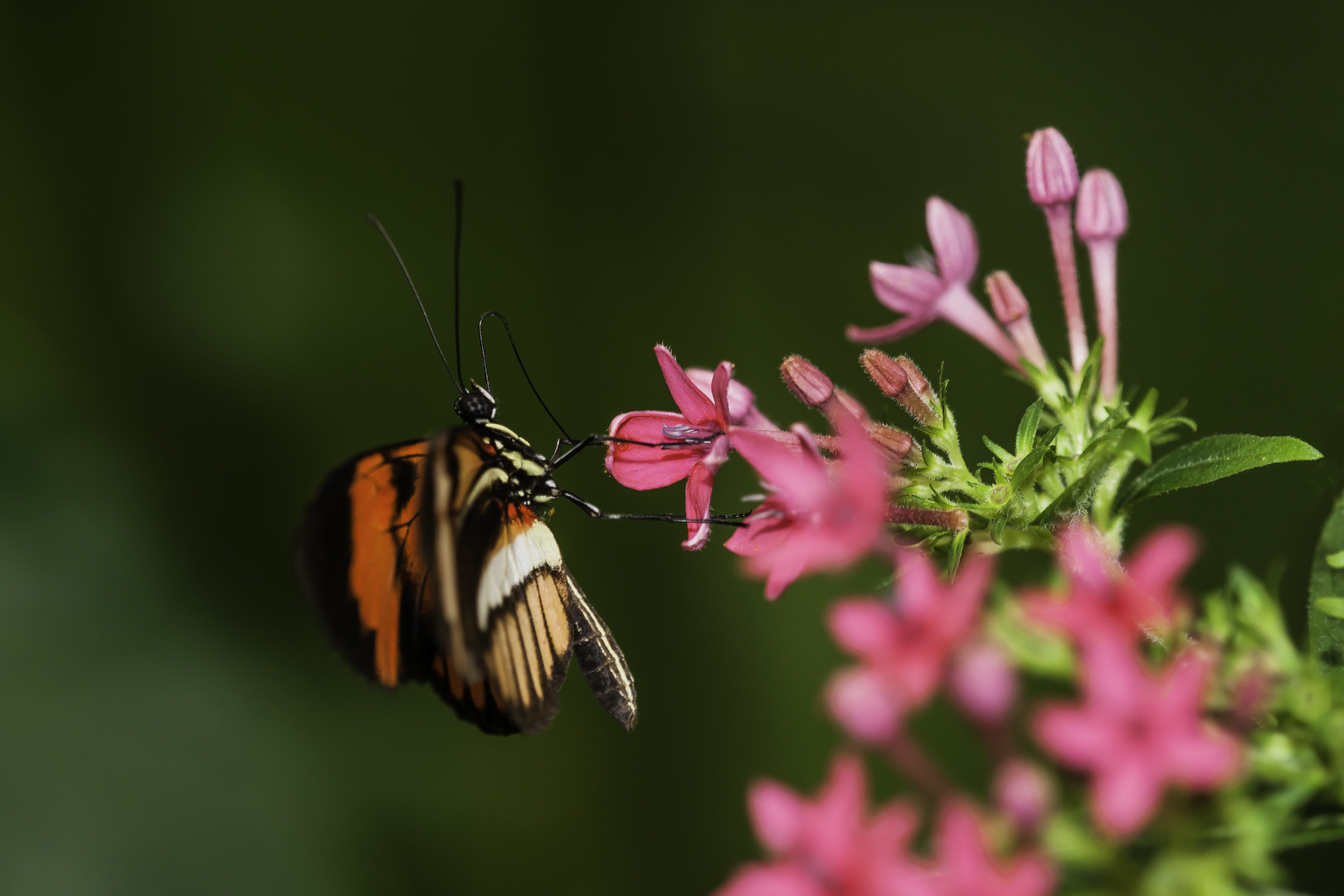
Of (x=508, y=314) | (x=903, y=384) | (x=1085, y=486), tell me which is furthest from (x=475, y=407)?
(x=508, y=314)

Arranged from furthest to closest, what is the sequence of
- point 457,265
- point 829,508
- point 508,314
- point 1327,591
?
point 508,314
point 457,265
point 1327,591
point 829,508

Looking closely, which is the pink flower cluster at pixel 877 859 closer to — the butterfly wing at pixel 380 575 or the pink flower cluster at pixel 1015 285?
the pink flower cluster at pixel 1015 285

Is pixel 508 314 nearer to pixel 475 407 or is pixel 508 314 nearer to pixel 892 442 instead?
pixel 475 407

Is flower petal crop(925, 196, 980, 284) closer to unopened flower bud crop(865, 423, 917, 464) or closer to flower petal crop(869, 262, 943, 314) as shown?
flower petal crop(869, 262, 943, 314)

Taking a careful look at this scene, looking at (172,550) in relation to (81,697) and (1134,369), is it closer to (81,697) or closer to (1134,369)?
(81,697)

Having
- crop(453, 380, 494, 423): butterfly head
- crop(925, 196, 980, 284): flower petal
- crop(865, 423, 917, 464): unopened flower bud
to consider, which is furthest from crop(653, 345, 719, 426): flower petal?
crop(453, 380, 494, 423): butterfly head

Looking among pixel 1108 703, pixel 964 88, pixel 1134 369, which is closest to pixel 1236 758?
pixel 1108 703

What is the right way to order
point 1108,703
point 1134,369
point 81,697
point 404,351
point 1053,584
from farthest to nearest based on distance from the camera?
point 404,351 < point 1134,369 < point 81,697 < point 1053,584 < point 1108,703
